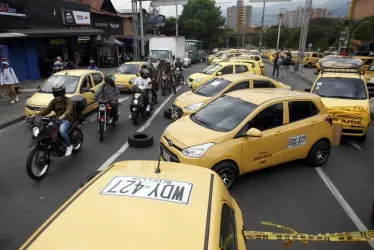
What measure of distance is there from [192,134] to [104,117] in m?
3.53

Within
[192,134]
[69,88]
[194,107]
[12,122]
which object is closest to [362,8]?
[194,107]

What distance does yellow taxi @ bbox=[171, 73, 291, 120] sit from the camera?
8.66m

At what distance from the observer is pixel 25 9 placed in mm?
17141

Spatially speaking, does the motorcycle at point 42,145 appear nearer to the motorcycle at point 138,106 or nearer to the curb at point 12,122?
the motorcycle at point 138,106

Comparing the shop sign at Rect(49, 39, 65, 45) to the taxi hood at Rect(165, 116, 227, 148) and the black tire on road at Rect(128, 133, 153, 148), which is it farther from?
the taxi hood at Rect(165, 116, 227, 148)

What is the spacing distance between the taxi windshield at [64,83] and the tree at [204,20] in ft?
157

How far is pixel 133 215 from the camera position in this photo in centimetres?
190

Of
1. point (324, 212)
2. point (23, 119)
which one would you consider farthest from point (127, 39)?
point (324, 212)

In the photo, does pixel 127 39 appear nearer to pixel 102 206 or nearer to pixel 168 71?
pixel 168 71

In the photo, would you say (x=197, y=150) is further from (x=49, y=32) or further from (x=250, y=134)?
(x=49, y=32)

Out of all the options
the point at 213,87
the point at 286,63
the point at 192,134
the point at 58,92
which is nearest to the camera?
the point at 192,134

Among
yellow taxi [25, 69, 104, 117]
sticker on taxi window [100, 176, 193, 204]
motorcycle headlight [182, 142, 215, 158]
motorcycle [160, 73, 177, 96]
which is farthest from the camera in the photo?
motorcycle [160, 73, 177, 96]

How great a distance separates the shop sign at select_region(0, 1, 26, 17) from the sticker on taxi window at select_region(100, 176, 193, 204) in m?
17.2

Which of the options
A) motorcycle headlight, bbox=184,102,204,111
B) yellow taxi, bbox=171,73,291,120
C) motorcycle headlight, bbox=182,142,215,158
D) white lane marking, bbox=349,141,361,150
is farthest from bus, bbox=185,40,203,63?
motorcycle headlight, bbox=182,142,215,158
